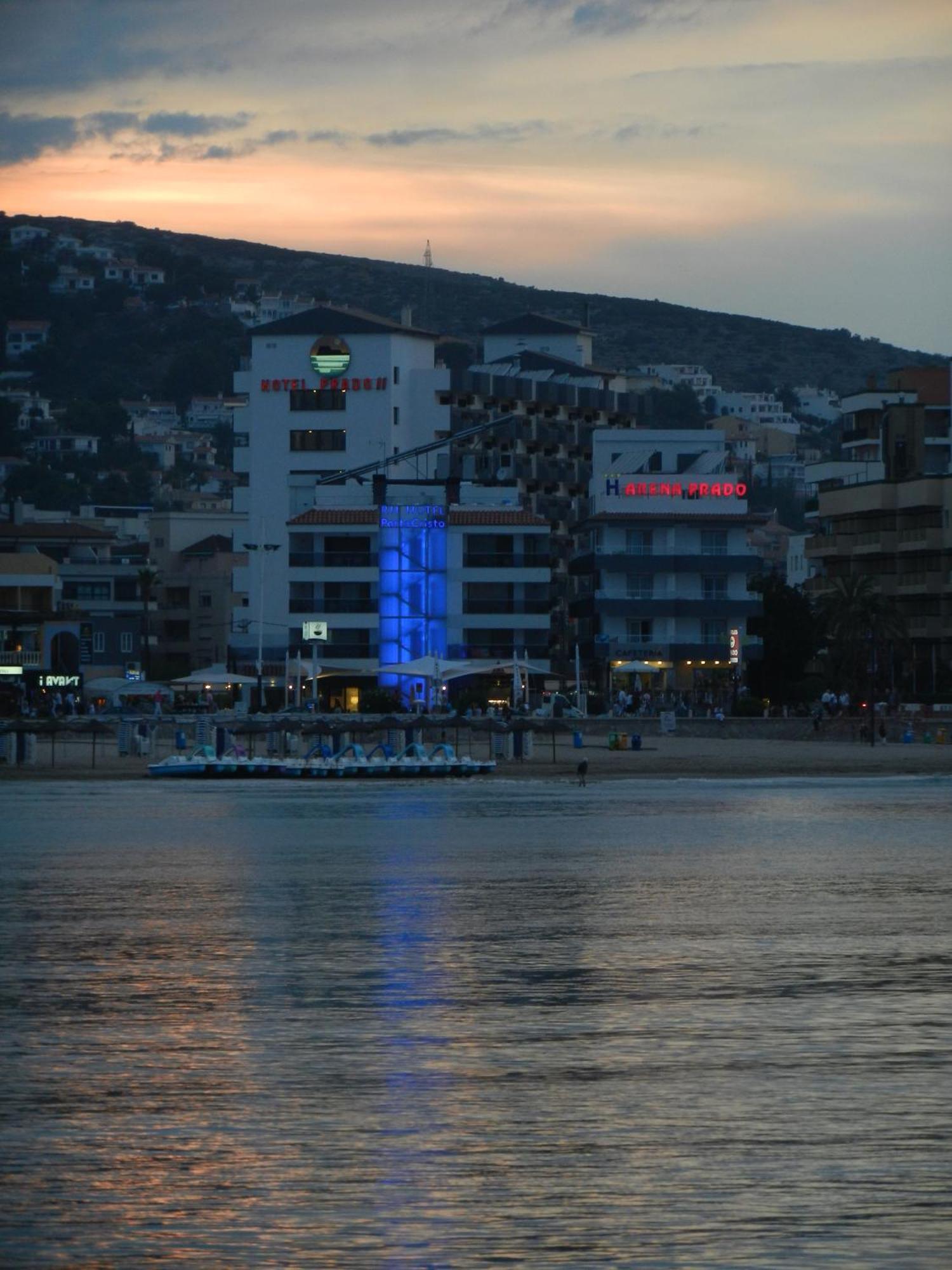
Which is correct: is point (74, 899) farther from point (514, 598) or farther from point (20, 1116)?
point (514, 598)

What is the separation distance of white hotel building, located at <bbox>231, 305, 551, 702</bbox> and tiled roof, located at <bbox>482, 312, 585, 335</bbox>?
26.8m

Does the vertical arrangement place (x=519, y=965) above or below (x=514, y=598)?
below

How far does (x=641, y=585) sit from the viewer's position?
119 metres

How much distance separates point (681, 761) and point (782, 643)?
154 feet

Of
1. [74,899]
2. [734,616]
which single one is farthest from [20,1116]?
[734,616]

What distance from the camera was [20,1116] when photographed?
15461mm

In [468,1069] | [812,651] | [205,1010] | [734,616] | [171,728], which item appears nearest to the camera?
[468,1069]

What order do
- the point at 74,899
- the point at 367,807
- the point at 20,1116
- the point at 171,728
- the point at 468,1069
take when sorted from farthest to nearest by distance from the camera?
the point at 171,728 → the point at 367,807 → the point at 74,899 → the point at 468,1069 → the point at 20,1116

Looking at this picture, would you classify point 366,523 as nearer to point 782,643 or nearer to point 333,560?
point 333,560

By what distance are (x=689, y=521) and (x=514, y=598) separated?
1034cm

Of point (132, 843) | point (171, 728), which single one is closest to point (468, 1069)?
point (132, 843)

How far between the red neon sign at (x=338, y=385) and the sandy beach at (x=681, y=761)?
44917mm

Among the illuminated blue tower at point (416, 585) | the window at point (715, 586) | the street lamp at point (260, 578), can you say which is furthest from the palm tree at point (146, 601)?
the window at point (715, 586)

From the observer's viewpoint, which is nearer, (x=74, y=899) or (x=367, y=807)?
(x=74, y=899)
